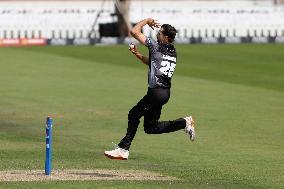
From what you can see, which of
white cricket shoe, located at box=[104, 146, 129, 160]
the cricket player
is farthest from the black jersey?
white cricket shoe, located at box=[104, 146, 129, 160]

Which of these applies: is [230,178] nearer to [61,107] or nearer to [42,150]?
[42,150]

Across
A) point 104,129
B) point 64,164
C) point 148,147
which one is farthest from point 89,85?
point 64,164

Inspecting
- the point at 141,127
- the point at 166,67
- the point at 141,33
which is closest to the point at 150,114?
the point at 166,67

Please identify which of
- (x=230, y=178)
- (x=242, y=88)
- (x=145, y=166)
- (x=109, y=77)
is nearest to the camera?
(x=230, y=178)

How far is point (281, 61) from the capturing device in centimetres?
4547

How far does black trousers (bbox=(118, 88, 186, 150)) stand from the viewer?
58.9 ft

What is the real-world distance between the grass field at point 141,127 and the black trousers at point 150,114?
64 cm

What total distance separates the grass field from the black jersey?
4.74ft

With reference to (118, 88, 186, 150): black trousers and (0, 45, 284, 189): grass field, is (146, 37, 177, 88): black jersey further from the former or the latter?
(0, 45, 284, 189): grass field

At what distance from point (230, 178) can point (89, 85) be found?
18.1m

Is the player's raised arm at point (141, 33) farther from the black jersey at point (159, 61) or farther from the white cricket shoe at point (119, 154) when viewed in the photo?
the white cricket shoe at point (119, 154)

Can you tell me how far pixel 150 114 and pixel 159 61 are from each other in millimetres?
911

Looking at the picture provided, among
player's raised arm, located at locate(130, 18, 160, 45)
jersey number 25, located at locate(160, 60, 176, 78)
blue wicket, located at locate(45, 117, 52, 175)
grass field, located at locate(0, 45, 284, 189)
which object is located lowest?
grass field, located at locate(0, 45, 284, 189)

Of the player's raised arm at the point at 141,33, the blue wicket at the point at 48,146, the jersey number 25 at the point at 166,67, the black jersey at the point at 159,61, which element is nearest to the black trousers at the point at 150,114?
the black jersey at the point at 159,61
